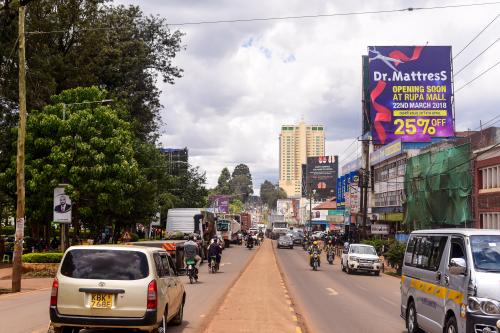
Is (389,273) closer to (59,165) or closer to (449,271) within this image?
(59,165)

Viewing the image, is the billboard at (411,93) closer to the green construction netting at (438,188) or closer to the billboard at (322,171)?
the green construction netting at (438,188)

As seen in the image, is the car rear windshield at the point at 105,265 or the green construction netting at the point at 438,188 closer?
the car rear windshield at the point at 105,265

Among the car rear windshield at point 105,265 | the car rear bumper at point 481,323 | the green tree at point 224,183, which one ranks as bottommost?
the car rear bumper at point 481,323

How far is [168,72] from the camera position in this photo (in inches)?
2025

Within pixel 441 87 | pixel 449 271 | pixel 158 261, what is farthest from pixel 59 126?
pixel 441 87

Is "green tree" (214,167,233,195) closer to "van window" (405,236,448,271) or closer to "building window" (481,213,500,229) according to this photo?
"building window" (481,213,500,229)

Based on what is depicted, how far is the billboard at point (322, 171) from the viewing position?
150250 millimetres

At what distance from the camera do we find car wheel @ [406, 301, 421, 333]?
38.9ft

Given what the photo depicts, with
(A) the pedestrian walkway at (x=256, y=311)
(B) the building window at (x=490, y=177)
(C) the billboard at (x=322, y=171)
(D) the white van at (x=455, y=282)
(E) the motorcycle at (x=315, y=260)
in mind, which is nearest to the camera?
(D) the white van at (x=455, y=282)

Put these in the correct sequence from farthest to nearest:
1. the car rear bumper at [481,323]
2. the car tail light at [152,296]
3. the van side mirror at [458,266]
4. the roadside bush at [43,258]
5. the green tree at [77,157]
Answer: the green tree at [77,157] → the roadside bush at [43,258] → the car tail light at [152,296] → the van side mirror at [458,266] → the car rear bumper at [481,323]

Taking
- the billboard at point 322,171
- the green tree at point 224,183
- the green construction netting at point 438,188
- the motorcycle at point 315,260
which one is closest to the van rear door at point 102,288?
the motorcycle at point 315,260

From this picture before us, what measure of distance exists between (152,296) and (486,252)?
5.23 metres

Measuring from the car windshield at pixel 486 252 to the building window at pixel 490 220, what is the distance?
82.2ft

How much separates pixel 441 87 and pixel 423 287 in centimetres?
5111
